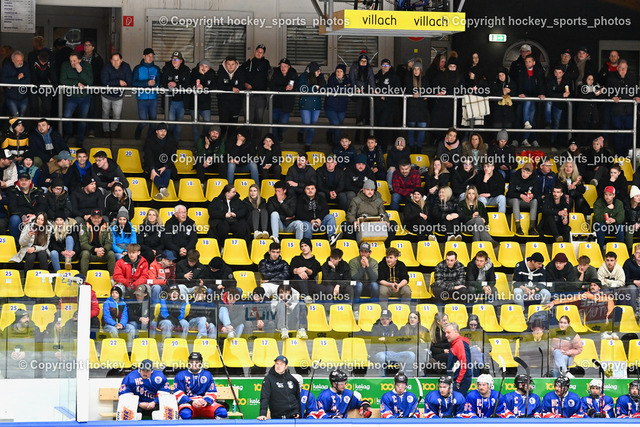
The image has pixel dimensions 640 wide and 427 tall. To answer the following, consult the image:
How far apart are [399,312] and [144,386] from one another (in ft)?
9.58

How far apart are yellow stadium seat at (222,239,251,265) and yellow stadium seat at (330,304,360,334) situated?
2977mm

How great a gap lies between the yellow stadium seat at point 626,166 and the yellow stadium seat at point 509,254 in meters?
2.97

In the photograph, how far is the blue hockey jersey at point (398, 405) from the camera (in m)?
13.4

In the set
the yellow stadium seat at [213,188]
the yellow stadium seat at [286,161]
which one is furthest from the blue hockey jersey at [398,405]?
the yellow stadium seat at [286,161]

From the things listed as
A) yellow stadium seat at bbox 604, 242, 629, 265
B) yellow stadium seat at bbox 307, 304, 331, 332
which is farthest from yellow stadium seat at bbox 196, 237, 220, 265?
yellow stadium seat at bbox 604, 242, 629, 265

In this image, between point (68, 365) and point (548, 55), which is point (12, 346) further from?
Result: point (548, 55)

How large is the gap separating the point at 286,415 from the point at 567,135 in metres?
8.84

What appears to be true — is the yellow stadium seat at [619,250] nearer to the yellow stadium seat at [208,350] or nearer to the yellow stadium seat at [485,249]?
the yellow stadium seat at [485,249]

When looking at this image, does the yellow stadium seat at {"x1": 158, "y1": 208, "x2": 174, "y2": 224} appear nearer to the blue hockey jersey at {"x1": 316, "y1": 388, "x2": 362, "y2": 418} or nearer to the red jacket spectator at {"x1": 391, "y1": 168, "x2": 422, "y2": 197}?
the red jacket spectator at {"x1": 391, "y1": 168, "x2": 422, "y2": 197}

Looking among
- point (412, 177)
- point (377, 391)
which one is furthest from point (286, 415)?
point (412, 177)

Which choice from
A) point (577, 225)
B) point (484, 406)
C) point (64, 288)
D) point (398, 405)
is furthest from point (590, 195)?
point (64, 288)

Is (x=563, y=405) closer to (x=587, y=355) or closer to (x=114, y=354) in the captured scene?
(x=587, y=355)

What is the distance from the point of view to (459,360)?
45.0 ft

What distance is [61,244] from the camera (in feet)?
52.0
